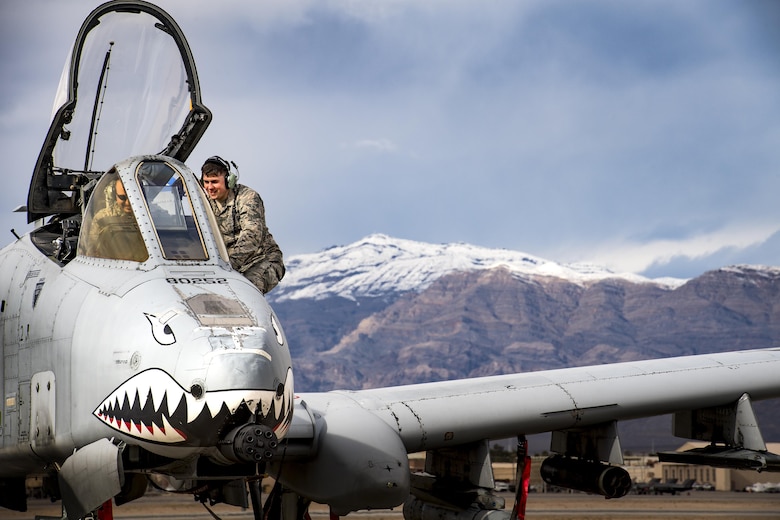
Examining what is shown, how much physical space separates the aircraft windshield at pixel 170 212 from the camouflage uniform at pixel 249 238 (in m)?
1.23

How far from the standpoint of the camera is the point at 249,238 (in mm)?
10766

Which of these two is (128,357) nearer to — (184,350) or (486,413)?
(184,350)

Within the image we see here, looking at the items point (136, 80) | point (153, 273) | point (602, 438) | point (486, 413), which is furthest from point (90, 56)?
point (602, 438)

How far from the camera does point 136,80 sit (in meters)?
12.1

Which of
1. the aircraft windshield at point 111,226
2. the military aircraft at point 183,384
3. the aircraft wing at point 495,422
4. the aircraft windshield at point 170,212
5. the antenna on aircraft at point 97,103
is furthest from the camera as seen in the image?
the antenna on aircraft at point 97,103

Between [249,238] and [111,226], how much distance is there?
1.71 meters

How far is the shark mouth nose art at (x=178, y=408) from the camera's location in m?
7.61

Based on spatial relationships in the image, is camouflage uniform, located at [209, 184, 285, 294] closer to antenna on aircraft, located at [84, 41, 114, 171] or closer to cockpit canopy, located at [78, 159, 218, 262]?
cockpit canopy, located at [78, 159, 218, 262]

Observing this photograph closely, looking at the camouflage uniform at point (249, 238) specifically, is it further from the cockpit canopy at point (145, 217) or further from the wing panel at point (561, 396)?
the wing panel at point (561, 396)

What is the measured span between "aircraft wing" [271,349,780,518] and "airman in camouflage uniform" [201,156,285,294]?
1344 millimetres

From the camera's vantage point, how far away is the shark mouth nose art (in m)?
7.61

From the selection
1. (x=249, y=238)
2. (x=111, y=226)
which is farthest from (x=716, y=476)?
(x=111, y=226)

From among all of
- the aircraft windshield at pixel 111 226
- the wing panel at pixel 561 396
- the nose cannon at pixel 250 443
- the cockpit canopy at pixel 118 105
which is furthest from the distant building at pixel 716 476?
the nose cannon at pixel 250 443

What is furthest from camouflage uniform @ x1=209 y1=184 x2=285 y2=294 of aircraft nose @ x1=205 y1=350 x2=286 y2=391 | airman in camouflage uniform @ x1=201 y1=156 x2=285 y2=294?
aircraft nose @ x1=205 y1=350 x2=286 y2=391
